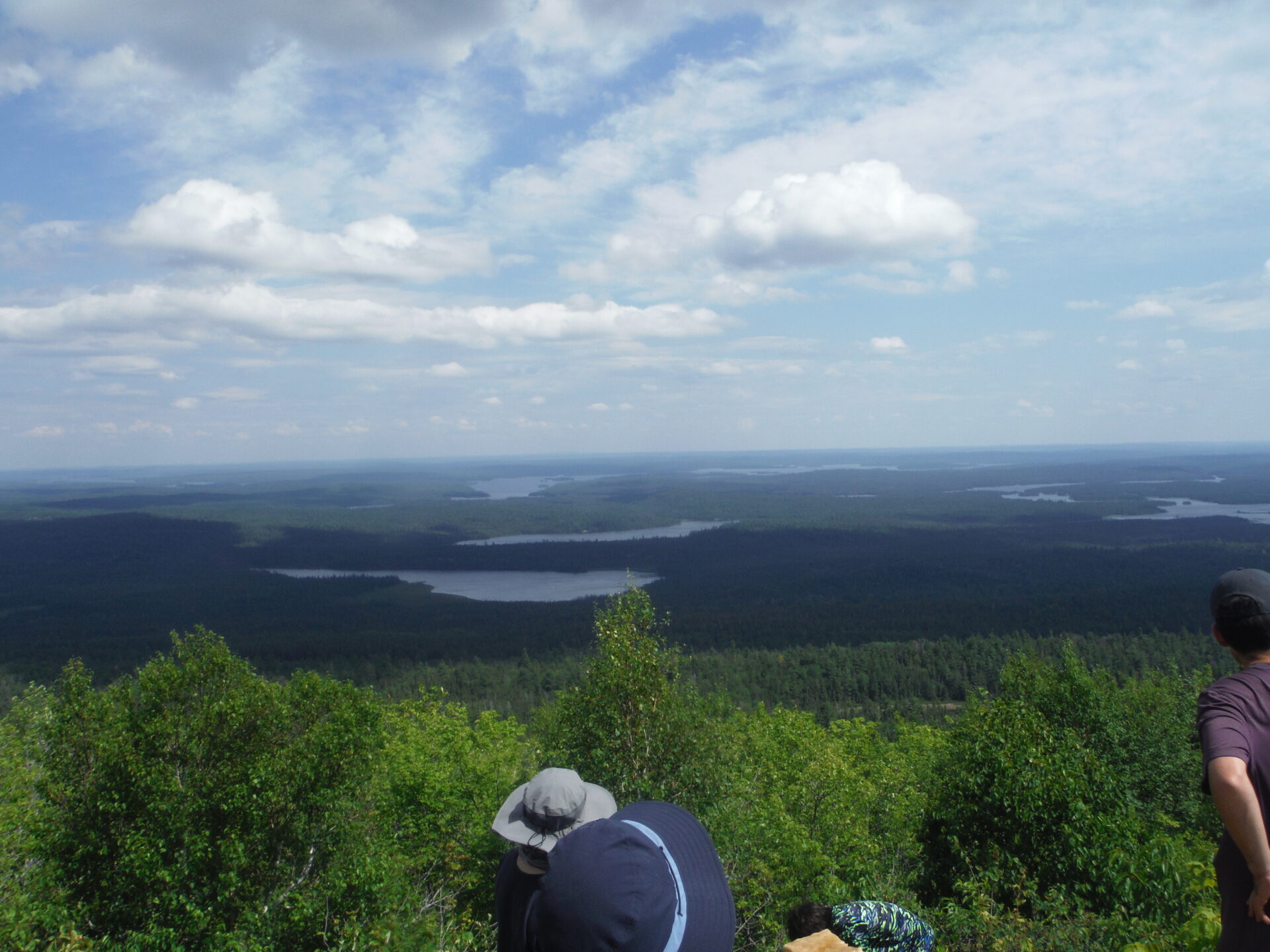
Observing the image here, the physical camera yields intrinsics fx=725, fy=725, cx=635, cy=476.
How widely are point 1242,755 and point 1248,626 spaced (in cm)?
64

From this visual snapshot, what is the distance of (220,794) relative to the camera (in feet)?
40.2

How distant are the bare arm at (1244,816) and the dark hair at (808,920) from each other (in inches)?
90.1

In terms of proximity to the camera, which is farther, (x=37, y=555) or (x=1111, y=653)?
(x=37, y=555)

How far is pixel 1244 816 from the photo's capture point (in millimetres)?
2891

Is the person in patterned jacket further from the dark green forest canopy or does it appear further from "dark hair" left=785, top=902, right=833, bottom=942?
the dark green forest canopy

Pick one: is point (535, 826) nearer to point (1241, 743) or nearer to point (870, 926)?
point (870, 926)

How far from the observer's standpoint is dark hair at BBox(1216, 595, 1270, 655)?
3279 mm

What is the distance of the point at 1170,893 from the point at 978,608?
118 meters

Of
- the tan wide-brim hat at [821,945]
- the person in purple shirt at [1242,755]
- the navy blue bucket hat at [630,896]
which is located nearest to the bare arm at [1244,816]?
the person in purple shirt at [1242,755]


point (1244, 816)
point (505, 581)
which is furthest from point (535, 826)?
point (505, 581)

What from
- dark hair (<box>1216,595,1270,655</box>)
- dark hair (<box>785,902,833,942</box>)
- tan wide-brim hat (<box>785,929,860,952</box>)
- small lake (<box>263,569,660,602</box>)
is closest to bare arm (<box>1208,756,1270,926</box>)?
dark hair (<box>1216,595,1270,655</box>)

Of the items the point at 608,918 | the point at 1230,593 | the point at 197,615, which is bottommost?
the point at 197,615

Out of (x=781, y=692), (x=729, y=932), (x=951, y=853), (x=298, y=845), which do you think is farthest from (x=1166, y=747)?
(x=781, y=692)

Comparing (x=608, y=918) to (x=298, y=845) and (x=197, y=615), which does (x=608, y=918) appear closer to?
(x=298, y=845)
